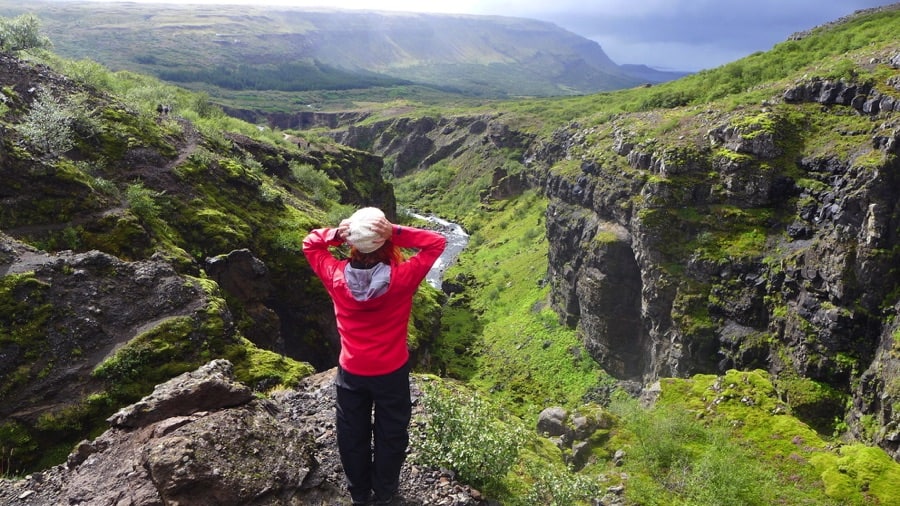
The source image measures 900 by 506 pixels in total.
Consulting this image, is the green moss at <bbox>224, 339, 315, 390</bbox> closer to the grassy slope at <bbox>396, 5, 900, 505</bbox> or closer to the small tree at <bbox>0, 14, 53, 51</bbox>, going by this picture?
the grassy slope at <bbox>396, 5, 900, 505</bbox>

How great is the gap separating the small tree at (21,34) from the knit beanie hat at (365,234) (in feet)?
128

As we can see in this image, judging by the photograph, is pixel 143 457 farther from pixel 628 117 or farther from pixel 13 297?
pixel 628 117

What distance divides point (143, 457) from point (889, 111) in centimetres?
4473

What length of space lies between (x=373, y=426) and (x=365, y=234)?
3125mm

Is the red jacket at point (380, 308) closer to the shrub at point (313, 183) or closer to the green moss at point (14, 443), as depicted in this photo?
the green moss at point (14, 443)

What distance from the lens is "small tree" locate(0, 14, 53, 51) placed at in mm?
33500

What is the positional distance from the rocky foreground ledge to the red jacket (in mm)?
2113

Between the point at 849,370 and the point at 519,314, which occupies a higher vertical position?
the point at 849,370

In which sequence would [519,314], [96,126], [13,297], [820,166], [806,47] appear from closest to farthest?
[13,297], [96,126], [820,166], [806,47], [519,314]

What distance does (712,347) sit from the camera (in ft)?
121

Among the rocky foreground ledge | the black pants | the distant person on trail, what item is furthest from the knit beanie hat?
the rocky foreground ledge

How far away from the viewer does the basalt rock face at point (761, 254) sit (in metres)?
29.3

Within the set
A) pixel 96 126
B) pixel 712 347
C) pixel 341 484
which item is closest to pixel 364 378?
pixel 341 484

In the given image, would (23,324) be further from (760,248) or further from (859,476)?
(760,248)
